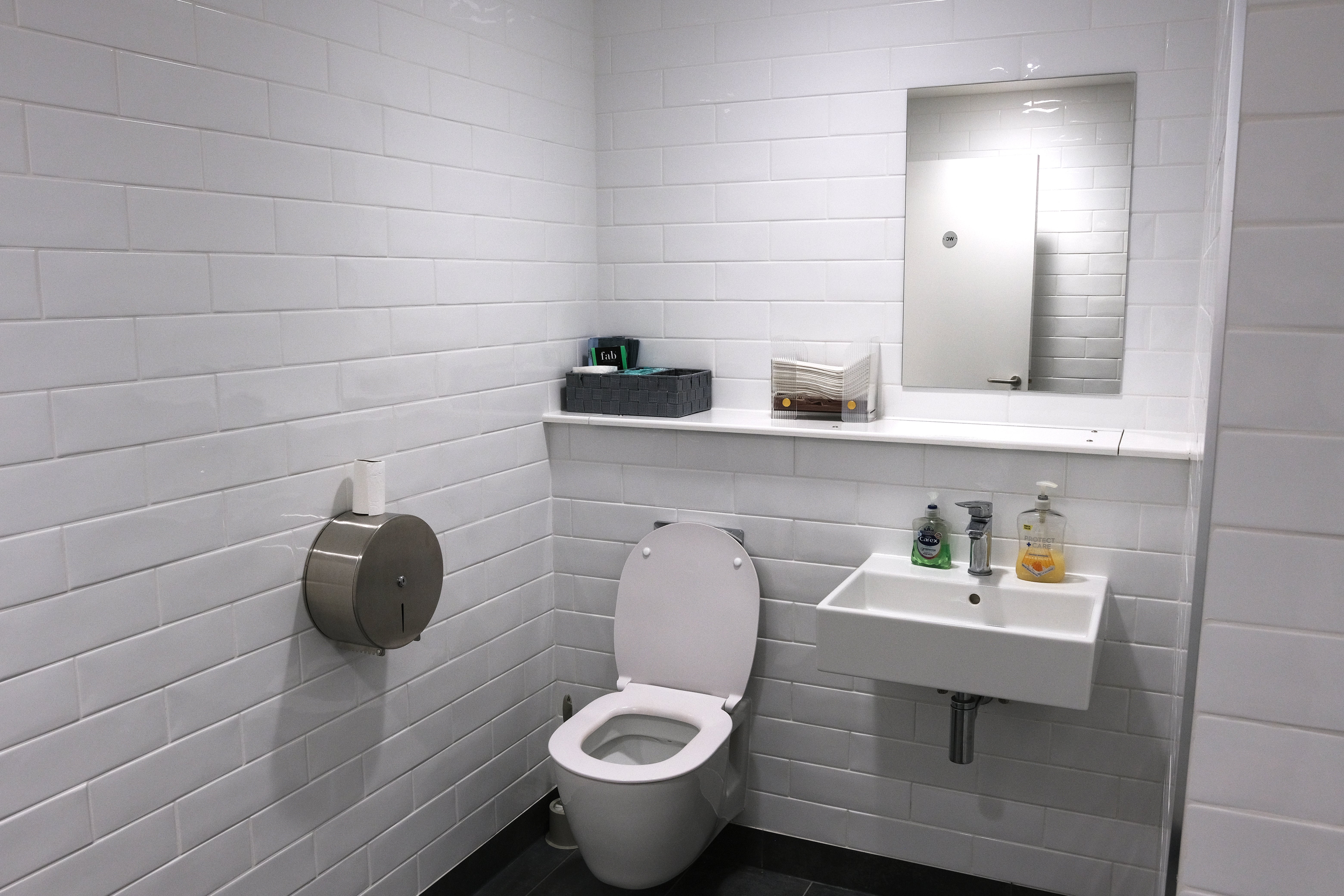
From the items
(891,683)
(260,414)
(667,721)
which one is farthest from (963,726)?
(260,414)

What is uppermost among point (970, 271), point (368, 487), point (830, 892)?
point (970, 271)

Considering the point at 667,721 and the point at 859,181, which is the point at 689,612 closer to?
the point at 667,721

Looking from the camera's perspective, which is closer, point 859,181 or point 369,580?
point 369,580

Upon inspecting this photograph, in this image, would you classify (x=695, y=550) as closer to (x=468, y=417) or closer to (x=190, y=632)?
→ (x=468, y=417)

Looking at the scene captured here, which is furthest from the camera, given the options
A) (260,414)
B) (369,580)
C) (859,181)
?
(859,181)

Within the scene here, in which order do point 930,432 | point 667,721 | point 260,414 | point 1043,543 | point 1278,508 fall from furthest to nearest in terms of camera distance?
point 667,721 < point 930,432 < point 1043,543 < point 260,414 < point 1278,508

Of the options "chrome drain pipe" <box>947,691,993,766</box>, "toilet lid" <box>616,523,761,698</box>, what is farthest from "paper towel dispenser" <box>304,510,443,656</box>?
"chrome drain pipe" <box>947,691,993,766</box>

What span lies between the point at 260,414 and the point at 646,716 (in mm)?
1254

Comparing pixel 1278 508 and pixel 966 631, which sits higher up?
pixel 1278 508

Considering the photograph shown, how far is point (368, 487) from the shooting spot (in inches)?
82.7

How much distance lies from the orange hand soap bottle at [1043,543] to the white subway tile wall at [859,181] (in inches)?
13.5

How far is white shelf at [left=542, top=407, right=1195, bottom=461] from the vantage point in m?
2.27

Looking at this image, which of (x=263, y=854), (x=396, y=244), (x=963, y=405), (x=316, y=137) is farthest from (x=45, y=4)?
(x=963, y=405)

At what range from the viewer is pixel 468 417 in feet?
8.24
